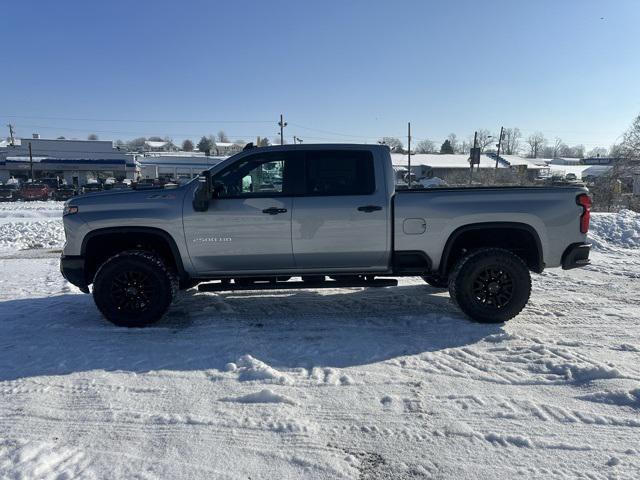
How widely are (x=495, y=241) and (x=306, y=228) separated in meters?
2.30

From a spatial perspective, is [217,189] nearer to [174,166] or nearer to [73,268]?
[73,268]

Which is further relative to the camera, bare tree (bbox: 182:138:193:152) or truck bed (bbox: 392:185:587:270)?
bare tree (bbox: 182:138:193:152)

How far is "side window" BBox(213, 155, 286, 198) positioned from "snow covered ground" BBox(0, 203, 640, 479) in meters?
1.50

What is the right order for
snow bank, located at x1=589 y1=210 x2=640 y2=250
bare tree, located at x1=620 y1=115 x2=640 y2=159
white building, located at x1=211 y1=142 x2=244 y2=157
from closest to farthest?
snow bank, located at x1=589 y1=210 x2=640 y2=250 → bare tree, located at x1=620 y1=115 x2=640 y2=159 → white building, located at x1=211 y1=142 x2=244 y2=157

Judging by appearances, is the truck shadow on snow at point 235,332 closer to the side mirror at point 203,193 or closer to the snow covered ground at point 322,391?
the snow covered ground at point 322,391

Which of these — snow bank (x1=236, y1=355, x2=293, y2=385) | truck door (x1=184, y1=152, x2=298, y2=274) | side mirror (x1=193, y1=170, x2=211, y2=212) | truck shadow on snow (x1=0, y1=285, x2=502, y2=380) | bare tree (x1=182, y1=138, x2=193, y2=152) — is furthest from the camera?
bare tree (x1=182, y1=138, x2=193, y2=152)

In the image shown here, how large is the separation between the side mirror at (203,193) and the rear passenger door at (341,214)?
0.96m

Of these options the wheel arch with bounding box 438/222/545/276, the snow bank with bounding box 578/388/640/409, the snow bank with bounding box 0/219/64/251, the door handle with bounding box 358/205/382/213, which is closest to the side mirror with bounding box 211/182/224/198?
the door handle with bounding box 358/205/382/213

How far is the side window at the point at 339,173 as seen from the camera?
17.3 ft

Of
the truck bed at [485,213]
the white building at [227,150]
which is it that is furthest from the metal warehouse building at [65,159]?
the truck bed at [485,213]

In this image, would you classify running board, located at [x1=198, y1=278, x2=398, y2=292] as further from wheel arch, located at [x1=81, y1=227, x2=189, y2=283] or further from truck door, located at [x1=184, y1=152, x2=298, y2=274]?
wheel arch, located at [x1=81, y1=227, x2=189, y2=283]

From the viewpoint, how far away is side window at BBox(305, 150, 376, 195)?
5.28 m

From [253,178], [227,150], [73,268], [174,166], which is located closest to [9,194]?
[174,166]

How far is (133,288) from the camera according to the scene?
521cm
